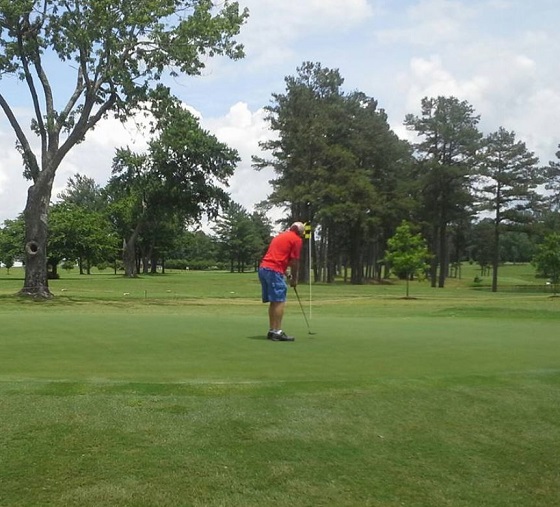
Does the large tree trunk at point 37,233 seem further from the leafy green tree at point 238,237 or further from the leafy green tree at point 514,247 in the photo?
the leafy green tree at point 514,247

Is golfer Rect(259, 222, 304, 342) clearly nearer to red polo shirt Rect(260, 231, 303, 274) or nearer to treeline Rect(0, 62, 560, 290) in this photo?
red polo shirt Rect(260, 231, 303, 274)

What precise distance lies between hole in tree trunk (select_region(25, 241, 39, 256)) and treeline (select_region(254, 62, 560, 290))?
1630 inches

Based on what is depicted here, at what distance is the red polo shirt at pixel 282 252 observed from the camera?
11.2m

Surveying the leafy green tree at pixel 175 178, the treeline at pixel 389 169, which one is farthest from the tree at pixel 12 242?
the treeline at pixel 389 169

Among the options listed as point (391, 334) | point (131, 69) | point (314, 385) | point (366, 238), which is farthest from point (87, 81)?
point (366, 238)

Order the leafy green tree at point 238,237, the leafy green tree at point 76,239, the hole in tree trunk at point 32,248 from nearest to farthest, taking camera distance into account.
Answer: the hole in tree trunk at point 32,248 < the leafy green tree at point 76,239 < the leafy green tree at point 238,237

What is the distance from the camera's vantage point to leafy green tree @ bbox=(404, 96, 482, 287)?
234ft

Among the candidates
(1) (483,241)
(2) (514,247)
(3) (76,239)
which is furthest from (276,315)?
(2) (514,247)

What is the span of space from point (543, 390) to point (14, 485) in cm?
529

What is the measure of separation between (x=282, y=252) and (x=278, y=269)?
28cm

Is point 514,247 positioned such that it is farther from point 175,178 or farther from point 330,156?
point 175,178

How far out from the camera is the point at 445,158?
242 feet

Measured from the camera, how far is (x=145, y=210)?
77375 mm

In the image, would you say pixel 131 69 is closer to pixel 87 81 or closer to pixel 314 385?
pixel 87 81
